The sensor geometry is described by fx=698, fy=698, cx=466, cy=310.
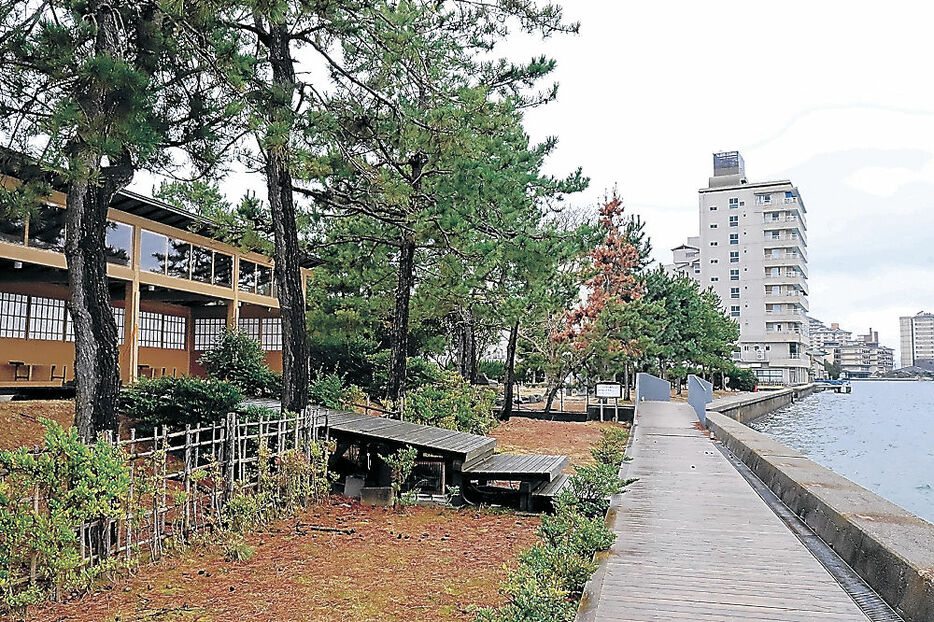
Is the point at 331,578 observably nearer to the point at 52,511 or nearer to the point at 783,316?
the point at 52,511

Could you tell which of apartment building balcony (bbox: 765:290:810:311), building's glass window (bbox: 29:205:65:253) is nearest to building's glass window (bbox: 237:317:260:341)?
building's glass window (bbox: 29:205:65:253)

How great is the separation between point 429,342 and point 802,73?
1270cm

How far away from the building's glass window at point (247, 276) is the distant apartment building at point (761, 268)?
5338cm

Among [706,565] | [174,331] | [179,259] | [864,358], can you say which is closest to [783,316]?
[174,331]

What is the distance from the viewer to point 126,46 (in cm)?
670

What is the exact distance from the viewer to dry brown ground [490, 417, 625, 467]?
45.2ft

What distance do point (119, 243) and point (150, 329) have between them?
5694mm

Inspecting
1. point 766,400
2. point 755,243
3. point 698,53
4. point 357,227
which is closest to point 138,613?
point 357,227

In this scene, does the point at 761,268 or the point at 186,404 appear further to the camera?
the point at 761,268

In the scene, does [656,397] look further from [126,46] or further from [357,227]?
[126,46]

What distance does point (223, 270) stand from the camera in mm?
21969

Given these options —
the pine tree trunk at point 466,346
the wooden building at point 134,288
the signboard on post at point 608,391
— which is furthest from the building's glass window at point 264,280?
the signboard on post at point 608,391

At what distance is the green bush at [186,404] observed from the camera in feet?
28.0

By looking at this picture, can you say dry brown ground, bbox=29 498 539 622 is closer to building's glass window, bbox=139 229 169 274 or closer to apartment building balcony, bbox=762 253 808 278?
building's glass window, bbox=139 229 169 274
